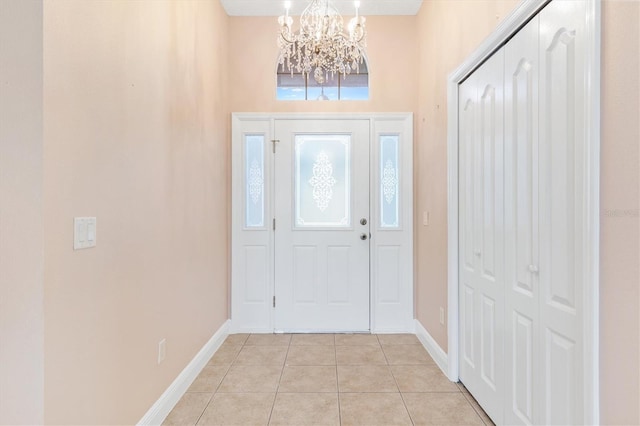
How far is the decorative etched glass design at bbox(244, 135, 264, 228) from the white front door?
0.17 meters

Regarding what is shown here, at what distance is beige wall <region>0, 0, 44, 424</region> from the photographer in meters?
0.83

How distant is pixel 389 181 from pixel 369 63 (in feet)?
3.89

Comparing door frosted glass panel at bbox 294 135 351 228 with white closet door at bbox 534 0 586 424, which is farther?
door frosted glass panel at bbox 294 135 351 228

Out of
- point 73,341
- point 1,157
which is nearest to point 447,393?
point 73,341

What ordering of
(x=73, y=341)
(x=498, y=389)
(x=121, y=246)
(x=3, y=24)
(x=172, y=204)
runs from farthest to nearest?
(x=172, y=204) < (x=498, y=389) < (x=121, y=246) < (x=73, y=341) < (x=3, y=24)

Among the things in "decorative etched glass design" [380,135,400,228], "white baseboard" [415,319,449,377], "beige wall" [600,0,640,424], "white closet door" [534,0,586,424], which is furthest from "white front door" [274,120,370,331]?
"beige wall" [600,0,640,424]

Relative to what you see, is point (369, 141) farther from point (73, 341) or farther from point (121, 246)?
point (73, 341)

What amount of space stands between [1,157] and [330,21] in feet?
6.76

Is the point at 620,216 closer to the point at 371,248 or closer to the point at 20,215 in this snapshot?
the point at 20,215

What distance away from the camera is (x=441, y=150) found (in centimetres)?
262

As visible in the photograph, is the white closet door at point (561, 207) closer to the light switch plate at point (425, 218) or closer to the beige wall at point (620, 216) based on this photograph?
the beige wall at point (620, 216)

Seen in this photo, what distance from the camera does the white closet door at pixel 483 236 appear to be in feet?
6.00

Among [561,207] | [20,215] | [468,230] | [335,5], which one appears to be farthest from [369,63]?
[20,215]

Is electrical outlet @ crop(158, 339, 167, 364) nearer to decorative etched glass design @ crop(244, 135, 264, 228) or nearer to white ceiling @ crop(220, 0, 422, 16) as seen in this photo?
decorative etched glass design @ crop(244, 135, 264, 228)
